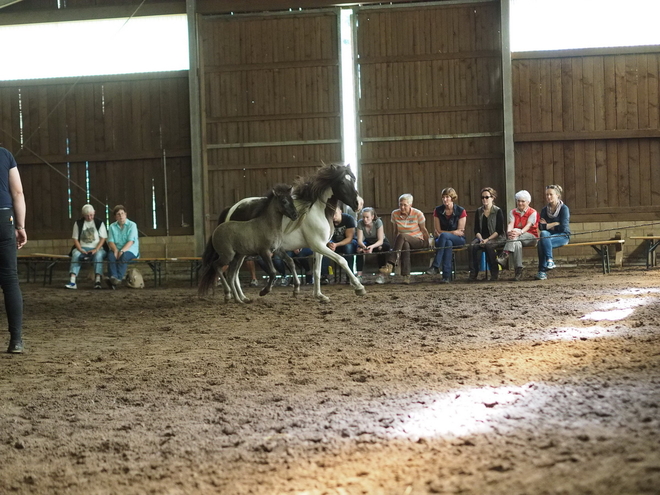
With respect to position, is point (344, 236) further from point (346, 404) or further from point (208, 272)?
point (346, 404)

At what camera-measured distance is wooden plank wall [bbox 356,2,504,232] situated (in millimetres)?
13602

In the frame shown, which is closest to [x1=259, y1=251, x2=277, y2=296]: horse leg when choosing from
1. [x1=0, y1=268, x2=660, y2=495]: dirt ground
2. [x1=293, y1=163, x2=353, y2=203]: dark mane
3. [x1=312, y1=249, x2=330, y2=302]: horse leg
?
[x1=312, y1=249, x2=330, y2=302]: horse leg

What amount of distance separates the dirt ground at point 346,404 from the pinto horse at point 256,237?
1.88m

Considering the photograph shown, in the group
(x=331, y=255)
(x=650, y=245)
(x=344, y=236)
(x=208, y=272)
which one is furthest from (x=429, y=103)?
(x=208, y=272)

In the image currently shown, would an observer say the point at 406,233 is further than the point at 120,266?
No

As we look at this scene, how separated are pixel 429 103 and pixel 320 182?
5.24 meters

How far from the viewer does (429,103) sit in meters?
13.8

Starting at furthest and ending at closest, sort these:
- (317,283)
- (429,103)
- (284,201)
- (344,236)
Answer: (429,103)
(344,236)
(317,283)
(284,201)

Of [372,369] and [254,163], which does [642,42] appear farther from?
[372,369]

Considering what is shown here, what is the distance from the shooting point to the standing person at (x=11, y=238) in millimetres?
5473

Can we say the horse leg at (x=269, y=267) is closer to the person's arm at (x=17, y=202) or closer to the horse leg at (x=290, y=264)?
the horse leg at (x=290, y=264)

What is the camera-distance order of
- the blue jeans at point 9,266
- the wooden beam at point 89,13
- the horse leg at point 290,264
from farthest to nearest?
the wooden beam at point 89,13, the horse leg at point 290,264, the blue jeans at point 9,266

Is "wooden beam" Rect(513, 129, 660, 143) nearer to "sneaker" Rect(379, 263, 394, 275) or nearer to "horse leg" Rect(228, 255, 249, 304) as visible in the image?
"sneaker" Rect(379, 263, 394, 275)

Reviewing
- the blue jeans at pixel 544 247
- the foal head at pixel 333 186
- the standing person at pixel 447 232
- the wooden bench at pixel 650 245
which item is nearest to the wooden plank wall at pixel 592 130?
the wooden bench at pixel 650 245
